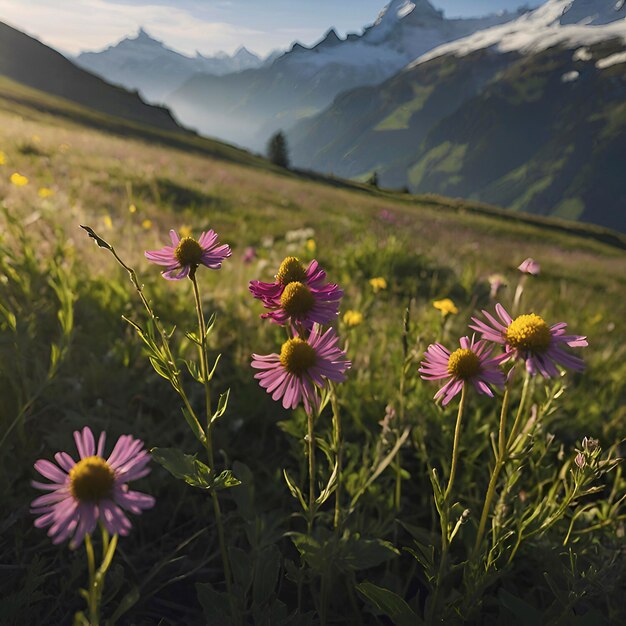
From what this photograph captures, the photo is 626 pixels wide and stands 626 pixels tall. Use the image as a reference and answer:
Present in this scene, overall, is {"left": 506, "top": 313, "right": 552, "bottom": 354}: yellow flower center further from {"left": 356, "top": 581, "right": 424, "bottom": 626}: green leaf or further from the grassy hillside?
{"left": 356, "top": 581, "right": 424, "bottom": 626}: green leaf

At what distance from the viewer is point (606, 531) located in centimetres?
171

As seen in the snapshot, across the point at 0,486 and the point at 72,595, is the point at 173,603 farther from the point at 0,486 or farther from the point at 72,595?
the point at 0,486

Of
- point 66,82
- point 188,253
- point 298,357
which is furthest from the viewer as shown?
point 66,82

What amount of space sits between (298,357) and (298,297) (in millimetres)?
148

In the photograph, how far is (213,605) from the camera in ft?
3.95

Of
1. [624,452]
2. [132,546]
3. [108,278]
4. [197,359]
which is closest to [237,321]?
[197,359]

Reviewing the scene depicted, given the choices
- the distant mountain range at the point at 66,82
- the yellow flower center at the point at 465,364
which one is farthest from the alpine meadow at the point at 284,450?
the distant mountain range at the point at 66,82

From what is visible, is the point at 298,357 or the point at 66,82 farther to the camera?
the point at 66,82

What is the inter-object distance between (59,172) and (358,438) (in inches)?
236

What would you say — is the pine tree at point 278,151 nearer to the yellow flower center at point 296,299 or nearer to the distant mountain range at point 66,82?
the distant mountain range at point 66,82

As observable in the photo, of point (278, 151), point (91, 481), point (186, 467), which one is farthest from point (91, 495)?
point (278, 151)

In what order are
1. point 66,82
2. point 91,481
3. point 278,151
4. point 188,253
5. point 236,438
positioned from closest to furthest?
point 91,481, point 188,253, point 236,438, point 278,151, point 66,82

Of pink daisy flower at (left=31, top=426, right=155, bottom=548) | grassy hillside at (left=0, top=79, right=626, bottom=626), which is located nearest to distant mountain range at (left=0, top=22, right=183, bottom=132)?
grassy hillside at (left=0, top=79, right=626, bottom=626)

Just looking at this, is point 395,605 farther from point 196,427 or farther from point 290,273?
point 290,273
